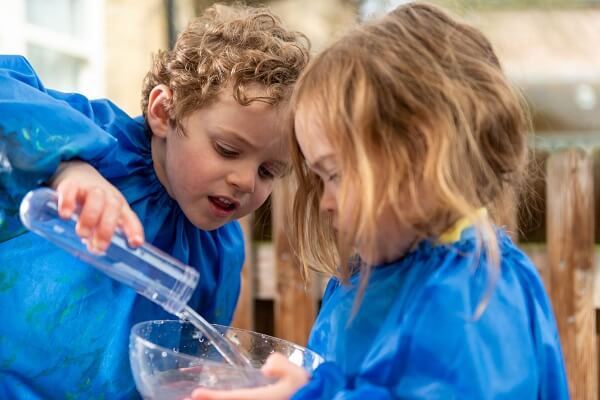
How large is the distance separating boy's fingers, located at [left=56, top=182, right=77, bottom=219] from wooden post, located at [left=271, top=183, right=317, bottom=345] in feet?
5.92

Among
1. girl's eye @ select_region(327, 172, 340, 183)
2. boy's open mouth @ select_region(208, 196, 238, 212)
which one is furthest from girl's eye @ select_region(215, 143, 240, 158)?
girl's eye @ select_region(327, 172, 340, 183)

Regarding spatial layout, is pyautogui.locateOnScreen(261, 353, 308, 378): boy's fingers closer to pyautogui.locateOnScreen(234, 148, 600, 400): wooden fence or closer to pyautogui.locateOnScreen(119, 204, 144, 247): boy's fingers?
pyautogui.locateOnScreen(119, 204, 144, 247): boy's fingers

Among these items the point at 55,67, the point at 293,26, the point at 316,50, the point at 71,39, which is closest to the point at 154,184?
the point at 316,50

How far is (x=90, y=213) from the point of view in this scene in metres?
1.28

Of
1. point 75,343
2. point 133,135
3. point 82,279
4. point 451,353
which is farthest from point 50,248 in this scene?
point 451,353

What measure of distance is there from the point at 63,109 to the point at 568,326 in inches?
79.5

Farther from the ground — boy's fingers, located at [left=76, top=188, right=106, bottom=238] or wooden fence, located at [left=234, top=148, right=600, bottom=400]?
boy's fingers, located at [left=76, top=188, right=106, bottom=238]

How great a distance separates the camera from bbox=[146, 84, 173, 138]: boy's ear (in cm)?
199

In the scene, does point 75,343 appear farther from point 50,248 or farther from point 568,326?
point 568,326

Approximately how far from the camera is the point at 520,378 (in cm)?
120

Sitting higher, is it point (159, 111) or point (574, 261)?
point (159, 111)

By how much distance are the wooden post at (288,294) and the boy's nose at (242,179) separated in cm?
124

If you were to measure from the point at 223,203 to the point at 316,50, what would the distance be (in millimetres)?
410

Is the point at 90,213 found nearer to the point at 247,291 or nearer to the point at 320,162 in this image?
the point at 320,162
